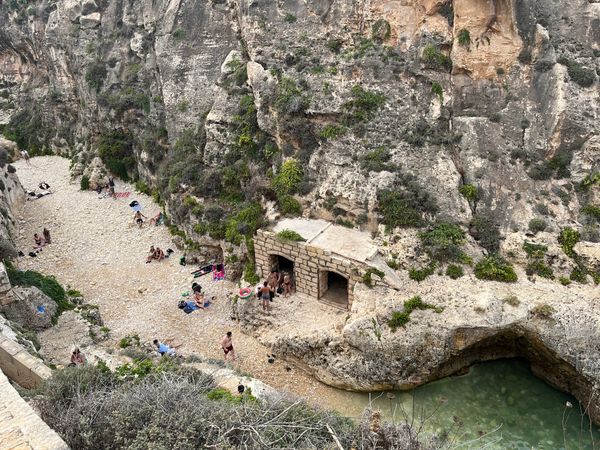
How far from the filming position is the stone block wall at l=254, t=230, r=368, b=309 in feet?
56.2

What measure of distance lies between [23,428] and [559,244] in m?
16.7

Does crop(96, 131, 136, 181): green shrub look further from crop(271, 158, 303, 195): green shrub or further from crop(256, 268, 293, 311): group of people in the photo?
crop(256, 268, 293, 311): group of people

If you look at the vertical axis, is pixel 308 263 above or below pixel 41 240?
above

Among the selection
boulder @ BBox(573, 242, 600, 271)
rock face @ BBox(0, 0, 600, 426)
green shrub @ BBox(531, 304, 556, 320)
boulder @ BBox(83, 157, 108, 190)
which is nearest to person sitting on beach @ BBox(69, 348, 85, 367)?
rock face @ BBox(0, 0, 600, 426)

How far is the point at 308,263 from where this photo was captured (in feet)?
58.4

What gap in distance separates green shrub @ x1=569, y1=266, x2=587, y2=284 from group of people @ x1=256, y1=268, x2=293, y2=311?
9966mm

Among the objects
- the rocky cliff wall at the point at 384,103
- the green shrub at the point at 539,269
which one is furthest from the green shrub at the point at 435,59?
the green shrub at the point at 539,269

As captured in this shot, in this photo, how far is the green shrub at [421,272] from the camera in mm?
16828

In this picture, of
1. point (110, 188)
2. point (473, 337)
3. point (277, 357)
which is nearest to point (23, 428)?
point (277, 357)

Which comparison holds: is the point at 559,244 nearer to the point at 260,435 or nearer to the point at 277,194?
the point at 277,194

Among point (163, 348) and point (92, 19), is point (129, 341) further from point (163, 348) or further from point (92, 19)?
point (92, 19)

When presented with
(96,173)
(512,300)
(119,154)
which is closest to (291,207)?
(512,300)

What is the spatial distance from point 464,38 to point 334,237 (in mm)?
9914

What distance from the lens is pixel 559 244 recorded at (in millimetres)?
16984
